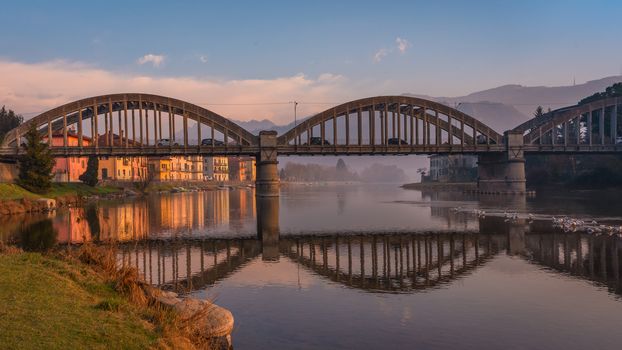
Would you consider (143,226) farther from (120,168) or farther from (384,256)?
(120,168)

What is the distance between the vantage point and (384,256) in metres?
34.5

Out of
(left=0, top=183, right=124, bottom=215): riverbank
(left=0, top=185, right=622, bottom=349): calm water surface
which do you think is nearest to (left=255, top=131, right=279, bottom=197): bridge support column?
(left=0, top=183, right=124, bottom=215): riverbank

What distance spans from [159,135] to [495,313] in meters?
111

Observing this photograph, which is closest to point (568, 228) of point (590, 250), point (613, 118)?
point (590, 250)

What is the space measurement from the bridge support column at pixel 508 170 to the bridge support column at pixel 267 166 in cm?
4949

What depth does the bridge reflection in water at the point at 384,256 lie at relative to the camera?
88.9ft

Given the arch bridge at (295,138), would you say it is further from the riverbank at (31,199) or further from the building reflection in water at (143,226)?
the building reflection in water at (143,226)

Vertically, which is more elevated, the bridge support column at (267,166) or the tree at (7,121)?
the tree at (7,121)

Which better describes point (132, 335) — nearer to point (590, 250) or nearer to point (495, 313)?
point (495, 313)

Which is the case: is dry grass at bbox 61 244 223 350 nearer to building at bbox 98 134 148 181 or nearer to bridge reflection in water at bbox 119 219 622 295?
bridge reflection in water at bbox 119 219 622 295

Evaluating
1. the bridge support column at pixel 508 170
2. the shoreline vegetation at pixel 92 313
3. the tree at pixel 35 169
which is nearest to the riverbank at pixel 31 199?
the tree at pixel 35 169

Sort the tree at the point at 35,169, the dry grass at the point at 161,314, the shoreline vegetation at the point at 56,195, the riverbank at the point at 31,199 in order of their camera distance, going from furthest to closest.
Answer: the tree at the point at 35,169, the shoreline vegetation at the point at 56,195, the riverbank at the point at 31,199, the dry grass at the point at 161,314

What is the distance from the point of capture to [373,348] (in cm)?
1639

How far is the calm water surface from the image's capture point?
17.8 metres
